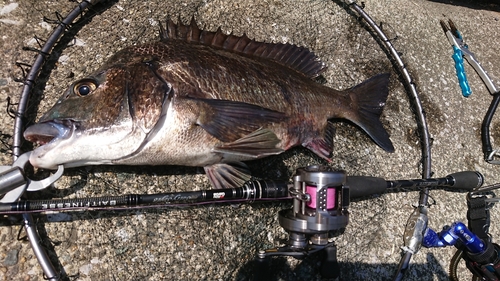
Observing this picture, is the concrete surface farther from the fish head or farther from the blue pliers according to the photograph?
the fish head

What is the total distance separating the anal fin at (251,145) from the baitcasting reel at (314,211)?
27 cm

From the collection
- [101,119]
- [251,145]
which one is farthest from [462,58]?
[101,119]

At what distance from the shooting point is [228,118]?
6.33 ft

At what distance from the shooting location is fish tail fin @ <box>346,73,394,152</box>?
262 cm

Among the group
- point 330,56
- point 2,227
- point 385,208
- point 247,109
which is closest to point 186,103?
point 247,109

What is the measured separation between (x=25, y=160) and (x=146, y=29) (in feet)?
3.92

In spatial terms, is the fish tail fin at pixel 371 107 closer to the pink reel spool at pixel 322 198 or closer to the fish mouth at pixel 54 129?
the pink reel spool at pixel 322 198

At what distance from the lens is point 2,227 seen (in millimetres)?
1823

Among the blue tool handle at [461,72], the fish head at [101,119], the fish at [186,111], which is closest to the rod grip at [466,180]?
the blue tool handle at [461,72]

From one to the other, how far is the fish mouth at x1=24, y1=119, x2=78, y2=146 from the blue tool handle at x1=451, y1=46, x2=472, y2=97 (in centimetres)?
347

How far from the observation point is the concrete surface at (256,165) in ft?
6.40

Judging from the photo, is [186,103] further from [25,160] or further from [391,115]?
[391,115]

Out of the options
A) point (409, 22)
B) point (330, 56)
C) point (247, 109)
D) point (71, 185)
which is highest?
point (409, 22)

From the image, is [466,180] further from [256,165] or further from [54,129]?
[54,129]
